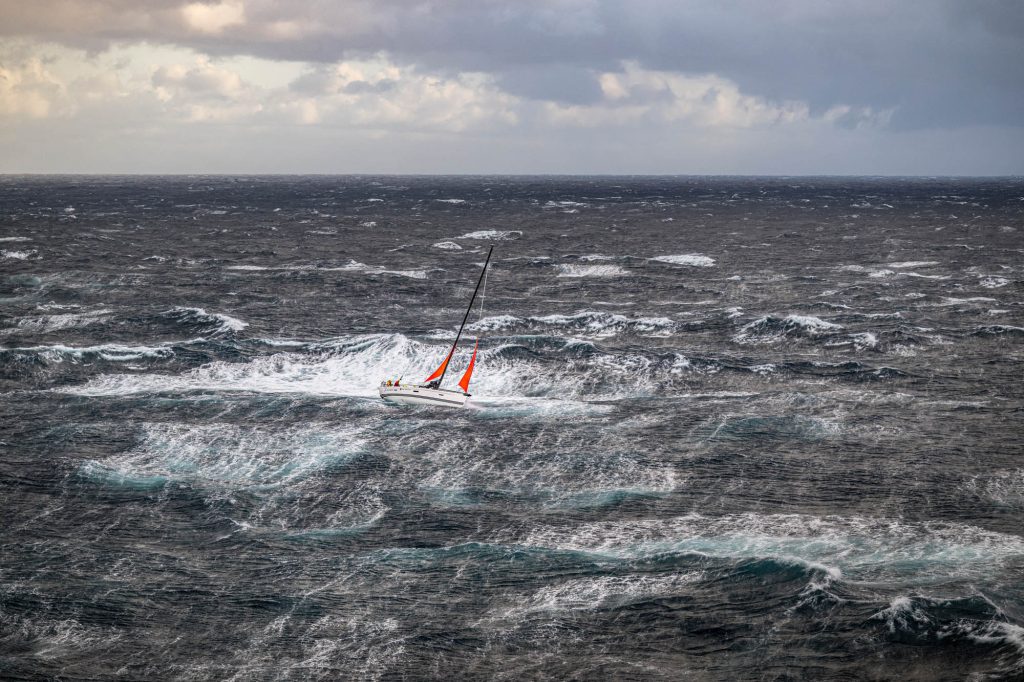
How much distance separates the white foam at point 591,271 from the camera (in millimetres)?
122312

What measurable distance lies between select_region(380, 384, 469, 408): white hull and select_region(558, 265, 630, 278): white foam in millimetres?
62762

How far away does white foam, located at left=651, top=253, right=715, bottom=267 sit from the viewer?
439ft

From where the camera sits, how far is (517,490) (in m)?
47.4

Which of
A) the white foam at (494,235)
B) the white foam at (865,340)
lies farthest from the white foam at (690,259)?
the white foam at (865,340)

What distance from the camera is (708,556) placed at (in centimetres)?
3959

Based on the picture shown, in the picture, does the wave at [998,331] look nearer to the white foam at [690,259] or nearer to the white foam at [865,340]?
the white foam at [865,340]

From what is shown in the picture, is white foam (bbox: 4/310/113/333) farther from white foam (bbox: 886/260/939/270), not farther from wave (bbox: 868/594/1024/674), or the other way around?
white foam (bbox: 886/260/939/270)

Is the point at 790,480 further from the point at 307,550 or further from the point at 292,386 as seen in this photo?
the point at 292,386

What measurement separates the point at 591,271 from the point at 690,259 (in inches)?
806

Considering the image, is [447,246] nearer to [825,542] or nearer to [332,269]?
[332,269]

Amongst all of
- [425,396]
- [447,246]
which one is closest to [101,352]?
[425,396]

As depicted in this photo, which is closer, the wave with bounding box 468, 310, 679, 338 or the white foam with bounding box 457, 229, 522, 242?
the wave with bounding box 468, 310, 679, 338

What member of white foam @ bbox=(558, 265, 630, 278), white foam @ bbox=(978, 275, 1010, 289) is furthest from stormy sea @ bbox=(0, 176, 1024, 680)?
white foam @ bbox=(558, 265, 630, 278)

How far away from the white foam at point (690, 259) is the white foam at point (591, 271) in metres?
11.2
